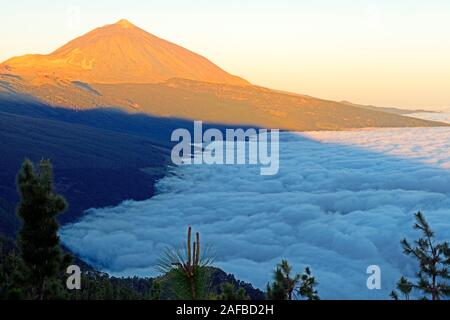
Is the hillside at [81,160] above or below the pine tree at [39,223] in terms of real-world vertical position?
above

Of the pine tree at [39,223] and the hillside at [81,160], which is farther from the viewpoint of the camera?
the hillside at [81,160]

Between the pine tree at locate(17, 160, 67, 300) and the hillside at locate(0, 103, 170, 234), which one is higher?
the hillside at locate(0, 103, 170, 234)

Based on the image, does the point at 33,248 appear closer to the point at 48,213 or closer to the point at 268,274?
the point at 48,213

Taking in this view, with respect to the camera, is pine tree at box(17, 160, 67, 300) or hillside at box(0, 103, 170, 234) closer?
pine tree at box(17, 160, 67, 300)

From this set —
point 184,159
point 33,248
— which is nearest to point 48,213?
point 33,248

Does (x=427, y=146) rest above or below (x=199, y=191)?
above
